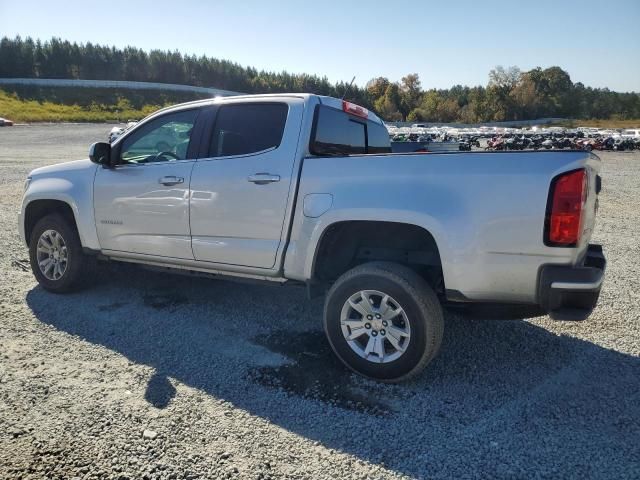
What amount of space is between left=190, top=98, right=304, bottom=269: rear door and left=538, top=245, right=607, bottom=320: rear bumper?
1.81 m

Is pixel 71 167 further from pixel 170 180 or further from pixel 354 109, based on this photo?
pixel 354 109

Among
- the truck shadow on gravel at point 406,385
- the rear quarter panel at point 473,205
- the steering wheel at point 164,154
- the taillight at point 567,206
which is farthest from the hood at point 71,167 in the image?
the taillight at point 567,206

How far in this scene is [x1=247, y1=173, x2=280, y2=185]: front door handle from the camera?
352 centimetres

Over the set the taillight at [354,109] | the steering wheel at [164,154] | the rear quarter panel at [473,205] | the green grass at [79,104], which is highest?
the green grass at [79,104]

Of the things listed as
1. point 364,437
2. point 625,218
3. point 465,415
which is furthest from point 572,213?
point 625,218

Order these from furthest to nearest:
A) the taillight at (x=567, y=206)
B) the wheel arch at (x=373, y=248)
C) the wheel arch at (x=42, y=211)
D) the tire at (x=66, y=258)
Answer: the wheel arch at (x=42, y=211)
the tire at (x=66, y=258)
the wheel arch at (x=373, y=248)
the taillight at (x=567, y=206)

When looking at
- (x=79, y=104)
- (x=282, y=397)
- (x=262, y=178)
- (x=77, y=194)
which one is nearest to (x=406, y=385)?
(x=282, y=397)

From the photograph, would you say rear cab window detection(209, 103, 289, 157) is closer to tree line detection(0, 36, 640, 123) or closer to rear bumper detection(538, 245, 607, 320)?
rear bumper detection(538, 245, 607, 320)

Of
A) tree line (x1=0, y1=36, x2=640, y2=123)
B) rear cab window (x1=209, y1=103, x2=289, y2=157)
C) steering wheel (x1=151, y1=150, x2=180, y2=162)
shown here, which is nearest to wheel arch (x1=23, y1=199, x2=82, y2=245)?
steering wheel (x1=151, y1=150, x2=180, y2=162)

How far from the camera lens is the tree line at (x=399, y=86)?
104500 millimetres

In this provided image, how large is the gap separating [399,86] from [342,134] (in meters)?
136

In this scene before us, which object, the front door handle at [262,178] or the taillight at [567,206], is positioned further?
the front door handle at [262,178]

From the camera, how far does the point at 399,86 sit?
132m

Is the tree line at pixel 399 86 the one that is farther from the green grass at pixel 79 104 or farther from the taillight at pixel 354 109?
the taillight at pixel 354 109
